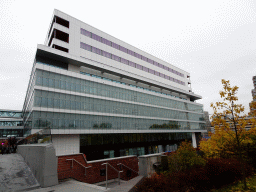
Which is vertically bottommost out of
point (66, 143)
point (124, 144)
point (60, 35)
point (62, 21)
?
point (124, 144)

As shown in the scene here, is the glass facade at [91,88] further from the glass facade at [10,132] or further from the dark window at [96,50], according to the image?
the glass facade at [10,132]

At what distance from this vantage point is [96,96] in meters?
33.6

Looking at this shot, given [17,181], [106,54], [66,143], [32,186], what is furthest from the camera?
[106,54]

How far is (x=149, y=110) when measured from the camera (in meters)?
45.2

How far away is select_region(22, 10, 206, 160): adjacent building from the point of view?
28.0 m

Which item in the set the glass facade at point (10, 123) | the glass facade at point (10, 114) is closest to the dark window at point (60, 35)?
the glass facade at point (10, 123)

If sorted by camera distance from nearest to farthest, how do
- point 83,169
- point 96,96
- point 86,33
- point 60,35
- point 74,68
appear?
point 83,169
point 96,96
point 60,35
point 74,68
point 86,33

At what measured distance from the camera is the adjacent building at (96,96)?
91.9ft

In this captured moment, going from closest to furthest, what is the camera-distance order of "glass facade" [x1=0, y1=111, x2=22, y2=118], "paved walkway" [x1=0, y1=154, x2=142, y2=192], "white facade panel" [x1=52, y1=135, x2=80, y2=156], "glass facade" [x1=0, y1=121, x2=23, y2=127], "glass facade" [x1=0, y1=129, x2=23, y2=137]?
"paved walkway" [x1=0, y1=154, x2=142, y2=192] < "white facade panel" [x1=52, y1=135, x2=80, y2=156] < "glass facade" [x1=0, y1=129, x2=23, y2=137] < "glass facade" [x1=0, y1=121, x2=23, y2=127] < "glass facade" [x1=0, y1=111, x2=22, y2=118]

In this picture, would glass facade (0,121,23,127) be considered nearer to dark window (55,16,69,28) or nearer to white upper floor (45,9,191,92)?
white upper floor (45,9,191,92)

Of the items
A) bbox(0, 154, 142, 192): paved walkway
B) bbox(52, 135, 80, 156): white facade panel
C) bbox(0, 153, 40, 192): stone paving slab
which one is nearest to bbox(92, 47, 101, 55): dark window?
bbox(52, 135, 80, 156): white facade panel

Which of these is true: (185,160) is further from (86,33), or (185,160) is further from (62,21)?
(62,21)

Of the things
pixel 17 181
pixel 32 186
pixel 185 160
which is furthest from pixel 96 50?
pixel 32 186

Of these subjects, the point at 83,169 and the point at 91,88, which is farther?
the point at 91,88
